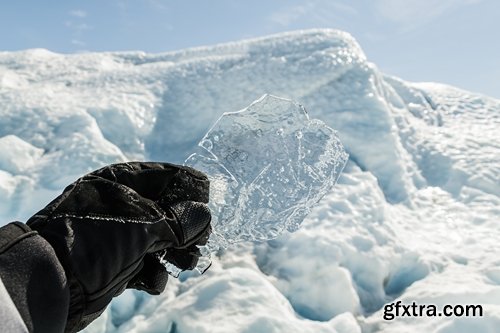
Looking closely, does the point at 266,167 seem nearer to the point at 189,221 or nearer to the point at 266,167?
the point at 266,167

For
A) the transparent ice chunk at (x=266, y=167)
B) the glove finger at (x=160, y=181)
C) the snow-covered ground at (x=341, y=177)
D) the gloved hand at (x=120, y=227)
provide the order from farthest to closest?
the snow-covered ground at (x=341, y=177) → the transparent ice chunk at (x=266, y=167) → the glove finger at (x=160, y=181) → the gloved hand at (x=120, y=227)

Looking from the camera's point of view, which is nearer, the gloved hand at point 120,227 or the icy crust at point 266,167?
the gloved hand at point 120,227

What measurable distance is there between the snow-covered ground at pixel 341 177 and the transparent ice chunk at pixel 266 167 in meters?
1.47

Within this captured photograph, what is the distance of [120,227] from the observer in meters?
0.93

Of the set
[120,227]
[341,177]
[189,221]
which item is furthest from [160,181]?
[341,177]

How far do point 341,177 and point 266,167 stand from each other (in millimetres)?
3202

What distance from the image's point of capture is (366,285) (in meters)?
3.53

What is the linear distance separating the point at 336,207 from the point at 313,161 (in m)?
2.68

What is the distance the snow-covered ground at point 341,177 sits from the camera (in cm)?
315

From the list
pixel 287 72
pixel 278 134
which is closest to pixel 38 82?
pixel 287 72

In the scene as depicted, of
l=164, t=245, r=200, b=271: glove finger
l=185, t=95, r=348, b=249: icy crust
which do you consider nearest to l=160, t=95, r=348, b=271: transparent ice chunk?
l=185, t=95, r=348, b=249: icy crust

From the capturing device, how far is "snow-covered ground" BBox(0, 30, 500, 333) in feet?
10.3

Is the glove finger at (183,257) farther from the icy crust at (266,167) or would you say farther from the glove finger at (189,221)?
the icy crust at (266,167)

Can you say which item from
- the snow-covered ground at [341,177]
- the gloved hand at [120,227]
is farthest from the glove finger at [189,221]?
the snow-covered ground at [341,177]
